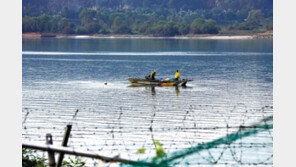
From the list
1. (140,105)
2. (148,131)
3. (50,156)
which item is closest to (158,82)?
(140,105)

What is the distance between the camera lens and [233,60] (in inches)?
3755

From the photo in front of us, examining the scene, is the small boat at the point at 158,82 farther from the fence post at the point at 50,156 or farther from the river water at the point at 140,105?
the fence post at the point at 50,156

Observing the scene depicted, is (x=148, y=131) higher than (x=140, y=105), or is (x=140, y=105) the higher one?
(x=148, y=131)

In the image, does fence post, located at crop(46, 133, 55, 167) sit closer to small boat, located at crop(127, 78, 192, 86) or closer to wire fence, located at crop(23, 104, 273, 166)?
wire fence, located at crop(23, 104, 273, 166)

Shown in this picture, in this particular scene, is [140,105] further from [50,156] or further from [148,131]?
[50,156]

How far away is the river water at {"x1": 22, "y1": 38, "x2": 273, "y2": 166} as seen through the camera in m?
23.8

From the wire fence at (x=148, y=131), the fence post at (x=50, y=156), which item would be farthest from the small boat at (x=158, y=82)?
the fence post at (x=50, y=156)

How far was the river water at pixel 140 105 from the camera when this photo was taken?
23.8 metres

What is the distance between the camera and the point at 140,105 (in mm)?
42219

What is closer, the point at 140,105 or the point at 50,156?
the point at 50,156

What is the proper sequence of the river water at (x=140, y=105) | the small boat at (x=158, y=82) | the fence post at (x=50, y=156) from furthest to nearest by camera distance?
the small boat at (x=158, y=82) < the river water at (x=140, y=105) < the fence post at (x=50, y=156)

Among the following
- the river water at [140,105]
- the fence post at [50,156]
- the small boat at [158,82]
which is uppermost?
the fence post at [50,156]

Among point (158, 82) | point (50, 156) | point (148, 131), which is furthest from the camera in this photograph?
point (158, 82)

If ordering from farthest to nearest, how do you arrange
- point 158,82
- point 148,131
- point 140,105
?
point 158,82
point 140,105
point 148,131
